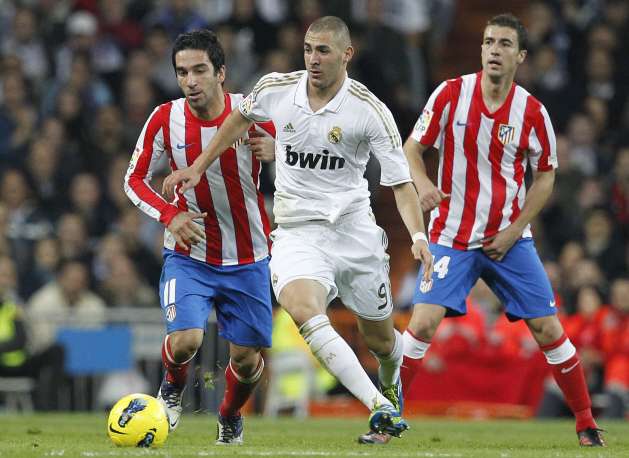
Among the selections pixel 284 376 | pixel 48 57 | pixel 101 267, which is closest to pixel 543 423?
pixel 284 376

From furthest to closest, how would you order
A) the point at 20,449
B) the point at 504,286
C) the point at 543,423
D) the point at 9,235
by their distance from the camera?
the point at 9,235, the point at 543,423, the point at 504,286, the point at 20,449

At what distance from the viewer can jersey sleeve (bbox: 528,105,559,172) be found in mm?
10281

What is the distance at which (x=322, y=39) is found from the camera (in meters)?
9.07

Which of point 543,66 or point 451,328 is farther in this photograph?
point 543,66

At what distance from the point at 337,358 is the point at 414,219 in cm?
101

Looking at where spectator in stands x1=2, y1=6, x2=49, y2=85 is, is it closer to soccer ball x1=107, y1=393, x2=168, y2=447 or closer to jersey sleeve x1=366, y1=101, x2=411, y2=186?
jersey sleeve x1=366, y1=101, x2=411, y2=186

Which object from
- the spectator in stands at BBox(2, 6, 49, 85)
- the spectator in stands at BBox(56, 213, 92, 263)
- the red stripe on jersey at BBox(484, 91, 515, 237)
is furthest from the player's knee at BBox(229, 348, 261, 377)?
the spectator in stands at BBox(2, 6, 49, 85)

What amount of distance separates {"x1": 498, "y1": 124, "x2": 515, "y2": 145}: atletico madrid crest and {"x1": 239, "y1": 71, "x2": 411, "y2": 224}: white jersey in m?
1.26

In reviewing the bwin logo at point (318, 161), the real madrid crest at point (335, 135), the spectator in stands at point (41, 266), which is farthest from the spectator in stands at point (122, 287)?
the real madrid crest at point (335, 135)

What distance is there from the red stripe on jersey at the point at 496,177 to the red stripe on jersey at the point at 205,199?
1.86 m

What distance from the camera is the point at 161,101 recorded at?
743 inches

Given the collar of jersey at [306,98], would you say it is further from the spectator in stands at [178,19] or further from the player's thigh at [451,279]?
the spectator in stands at [178,19]

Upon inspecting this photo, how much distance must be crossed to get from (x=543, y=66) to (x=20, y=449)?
11.9 m

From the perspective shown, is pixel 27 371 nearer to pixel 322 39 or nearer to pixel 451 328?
pixel 451 328
